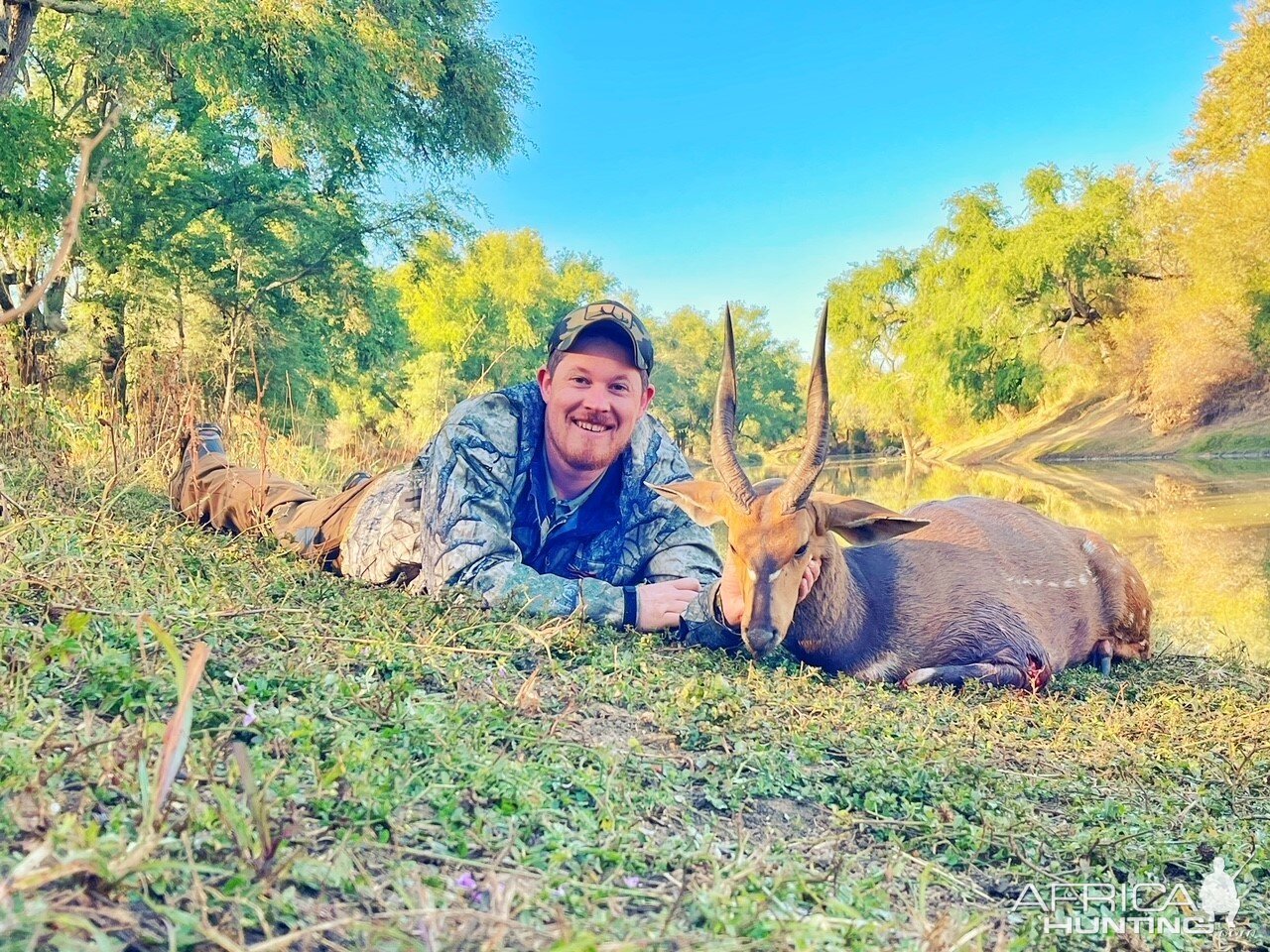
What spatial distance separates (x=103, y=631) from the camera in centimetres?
252

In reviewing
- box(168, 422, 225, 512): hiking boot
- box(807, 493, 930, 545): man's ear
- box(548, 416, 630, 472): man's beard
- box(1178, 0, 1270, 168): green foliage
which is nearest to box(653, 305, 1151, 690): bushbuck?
box(807, 493, 930, 545): man's ear

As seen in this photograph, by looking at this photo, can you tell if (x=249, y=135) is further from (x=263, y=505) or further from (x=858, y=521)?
(x=858, y=521)

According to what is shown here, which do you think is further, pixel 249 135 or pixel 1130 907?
pixel 249 135

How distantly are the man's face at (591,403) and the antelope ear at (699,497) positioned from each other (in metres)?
0.48

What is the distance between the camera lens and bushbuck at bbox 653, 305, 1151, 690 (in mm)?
4805

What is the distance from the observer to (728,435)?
5316mm

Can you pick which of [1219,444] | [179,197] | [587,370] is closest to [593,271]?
[1219,444]

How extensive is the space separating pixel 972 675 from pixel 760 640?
150 centimetres

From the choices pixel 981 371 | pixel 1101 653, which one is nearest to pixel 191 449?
pixel 1101 653

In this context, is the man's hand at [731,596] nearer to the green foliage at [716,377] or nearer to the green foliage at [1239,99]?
the green foliage at [1239,99]

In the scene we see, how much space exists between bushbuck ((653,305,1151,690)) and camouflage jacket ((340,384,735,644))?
41 cm

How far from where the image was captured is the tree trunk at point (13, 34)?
11578 mm

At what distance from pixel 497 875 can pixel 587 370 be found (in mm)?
4066

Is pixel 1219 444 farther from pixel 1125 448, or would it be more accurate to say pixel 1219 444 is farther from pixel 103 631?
pixel 103 631
